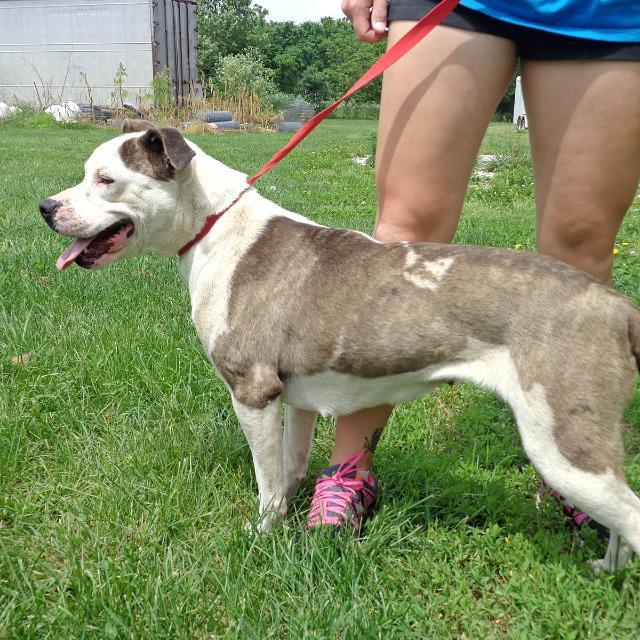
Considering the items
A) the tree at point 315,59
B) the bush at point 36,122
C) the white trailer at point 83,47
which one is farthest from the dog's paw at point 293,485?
the tree at point 315,59

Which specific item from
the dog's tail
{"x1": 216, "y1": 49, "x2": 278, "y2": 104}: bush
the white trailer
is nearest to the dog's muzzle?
the dog's tail

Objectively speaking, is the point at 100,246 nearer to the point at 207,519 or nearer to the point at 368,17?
the point at 207,519

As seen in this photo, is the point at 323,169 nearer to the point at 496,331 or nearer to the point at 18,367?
the point at 18,367

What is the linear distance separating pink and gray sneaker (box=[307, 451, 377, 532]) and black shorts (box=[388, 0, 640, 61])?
5.36 feet

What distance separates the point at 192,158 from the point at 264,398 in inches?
36.7

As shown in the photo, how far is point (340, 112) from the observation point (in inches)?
1907

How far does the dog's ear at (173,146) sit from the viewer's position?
99.7 inches

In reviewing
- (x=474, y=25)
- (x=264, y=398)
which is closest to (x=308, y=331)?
(x=264, y=398)

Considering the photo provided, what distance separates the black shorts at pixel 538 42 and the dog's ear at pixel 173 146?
0.96 meters

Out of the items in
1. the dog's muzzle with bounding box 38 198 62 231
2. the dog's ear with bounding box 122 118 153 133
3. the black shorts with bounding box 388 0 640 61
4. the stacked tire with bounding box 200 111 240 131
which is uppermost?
the black shorts with bounding box 388 0 640 61

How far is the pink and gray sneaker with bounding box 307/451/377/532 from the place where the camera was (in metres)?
2.64

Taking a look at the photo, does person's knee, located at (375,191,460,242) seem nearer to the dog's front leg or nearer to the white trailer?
the dog's front leg

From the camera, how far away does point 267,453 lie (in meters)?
2.58

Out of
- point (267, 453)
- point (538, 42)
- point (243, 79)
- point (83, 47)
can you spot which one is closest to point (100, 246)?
point (267, 453)
